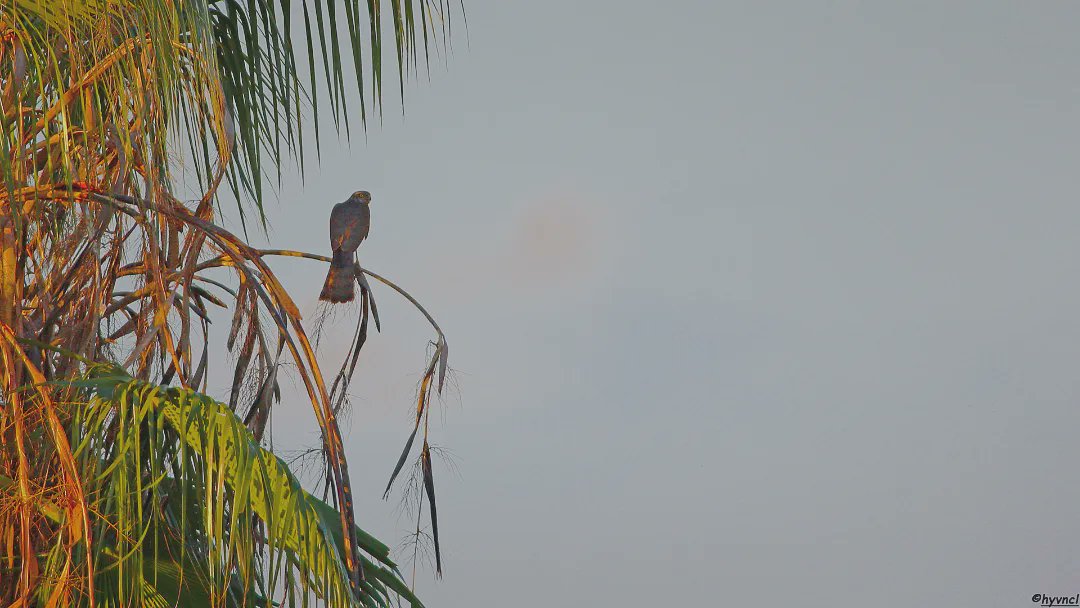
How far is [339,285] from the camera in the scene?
2.38 m

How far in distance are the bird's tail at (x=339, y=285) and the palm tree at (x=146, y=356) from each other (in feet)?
0.17

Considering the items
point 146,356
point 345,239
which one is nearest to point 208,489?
point 146,356

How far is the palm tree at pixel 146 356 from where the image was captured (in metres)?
1.72

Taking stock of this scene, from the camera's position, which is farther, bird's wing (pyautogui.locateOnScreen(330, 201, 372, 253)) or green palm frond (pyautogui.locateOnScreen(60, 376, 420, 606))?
bird's wing (pyautogui.locateOnScreen(330, 201, 372, 253))

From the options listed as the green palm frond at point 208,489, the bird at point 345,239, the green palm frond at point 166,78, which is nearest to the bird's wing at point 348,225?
the bird at point 345,239

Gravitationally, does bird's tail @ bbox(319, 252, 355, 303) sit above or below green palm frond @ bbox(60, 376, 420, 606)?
above

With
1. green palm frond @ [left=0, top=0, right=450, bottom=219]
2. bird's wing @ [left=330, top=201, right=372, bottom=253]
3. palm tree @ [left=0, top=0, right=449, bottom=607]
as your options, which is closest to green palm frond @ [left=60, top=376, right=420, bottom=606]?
palm tree @ [left=0, top=0, right=449, bottom=607]

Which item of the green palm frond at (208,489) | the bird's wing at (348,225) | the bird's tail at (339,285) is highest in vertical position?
the bird's wing at (348,225)

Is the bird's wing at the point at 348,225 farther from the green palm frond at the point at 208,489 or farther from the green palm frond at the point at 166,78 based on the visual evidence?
the green palm frond at the point at 208,489

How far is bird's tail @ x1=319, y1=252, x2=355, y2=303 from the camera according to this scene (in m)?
2.38

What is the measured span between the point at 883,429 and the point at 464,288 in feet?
9.26

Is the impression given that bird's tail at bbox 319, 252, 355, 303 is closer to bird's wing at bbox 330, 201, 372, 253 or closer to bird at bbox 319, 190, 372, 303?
bird at bbox 319, 190, 372, 303

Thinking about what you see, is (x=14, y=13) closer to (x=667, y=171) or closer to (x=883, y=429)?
(x=667, y=171)

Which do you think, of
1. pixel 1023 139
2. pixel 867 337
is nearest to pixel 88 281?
pixel 867 337
